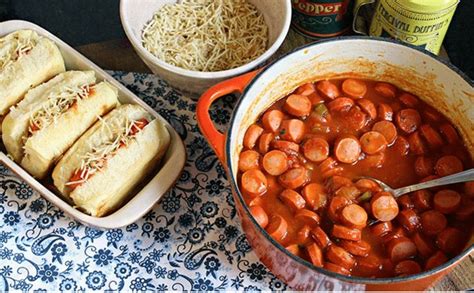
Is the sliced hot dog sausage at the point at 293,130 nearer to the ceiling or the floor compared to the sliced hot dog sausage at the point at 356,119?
nearer to the floor

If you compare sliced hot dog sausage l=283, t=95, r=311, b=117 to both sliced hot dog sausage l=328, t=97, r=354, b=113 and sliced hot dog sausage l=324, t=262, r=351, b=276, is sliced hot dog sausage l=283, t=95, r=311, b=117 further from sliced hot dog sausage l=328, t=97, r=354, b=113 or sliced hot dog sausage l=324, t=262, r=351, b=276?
sliced hot dog sausage l=324, t=262, r=351, b=276

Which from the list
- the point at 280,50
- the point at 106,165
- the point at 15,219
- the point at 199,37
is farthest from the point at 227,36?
the point at 15,219

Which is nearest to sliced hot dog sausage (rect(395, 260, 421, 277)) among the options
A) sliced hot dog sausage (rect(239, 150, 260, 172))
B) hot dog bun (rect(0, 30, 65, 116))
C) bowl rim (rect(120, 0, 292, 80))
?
sliced hot dog sausage (rect(239, 150, 260, 172))

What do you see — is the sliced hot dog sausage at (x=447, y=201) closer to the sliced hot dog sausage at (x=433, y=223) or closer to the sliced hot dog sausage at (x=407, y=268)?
the sliced hot dog sausage at (x=433, y=223)

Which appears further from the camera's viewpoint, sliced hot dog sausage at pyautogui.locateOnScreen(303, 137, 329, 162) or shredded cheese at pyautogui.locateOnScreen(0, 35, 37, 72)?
shredded cheese at pyautogui.locateOnScreen(0, 35, 37, 72)

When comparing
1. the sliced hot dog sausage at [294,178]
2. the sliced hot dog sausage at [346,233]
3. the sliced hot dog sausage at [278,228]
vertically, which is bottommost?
the sliced hot dog sausage at [278,228]

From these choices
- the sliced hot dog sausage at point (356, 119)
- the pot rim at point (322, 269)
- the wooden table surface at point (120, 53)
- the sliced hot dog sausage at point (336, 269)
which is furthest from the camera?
the wooden table surface at point (120, 53)

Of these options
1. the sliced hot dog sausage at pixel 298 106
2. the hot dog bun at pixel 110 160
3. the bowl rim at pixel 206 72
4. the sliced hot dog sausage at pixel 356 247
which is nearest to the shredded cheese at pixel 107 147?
the hot dog bun at pixel 110 160
